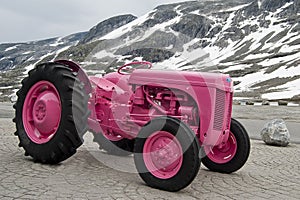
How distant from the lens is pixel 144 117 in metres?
5.68

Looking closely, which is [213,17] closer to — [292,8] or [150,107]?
[292,8]

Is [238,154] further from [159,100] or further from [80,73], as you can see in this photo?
[80,73]

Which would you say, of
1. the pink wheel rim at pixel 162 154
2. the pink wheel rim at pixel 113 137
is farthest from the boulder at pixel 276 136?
the pink wheel rim at pixel 162 154

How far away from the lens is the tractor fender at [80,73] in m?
6.21

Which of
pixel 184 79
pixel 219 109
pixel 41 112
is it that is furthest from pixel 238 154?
pixel 41 112

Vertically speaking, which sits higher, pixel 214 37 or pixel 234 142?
pixel 214 37

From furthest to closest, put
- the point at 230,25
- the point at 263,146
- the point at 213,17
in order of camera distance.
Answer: the point at 213,17, the point at 230,25, the point at 263,146

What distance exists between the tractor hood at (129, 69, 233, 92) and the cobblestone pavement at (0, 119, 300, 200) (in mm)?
1312

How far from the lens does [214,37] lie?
530 feet

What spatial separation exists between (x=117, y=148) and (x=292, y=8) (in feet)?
535

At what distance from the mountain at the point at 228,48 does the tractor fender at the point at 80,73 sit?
13 centimetres

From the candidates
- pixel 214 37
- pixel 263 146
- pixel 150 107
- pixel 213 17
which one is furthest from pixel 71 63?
pixel 213 17

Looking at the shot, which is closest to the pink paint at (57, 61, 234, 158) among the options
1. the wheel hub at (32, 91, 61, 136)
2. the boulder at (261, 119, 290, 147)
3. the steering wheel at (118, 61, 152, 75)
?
the steering wheel at (118, 61, 152, 75)

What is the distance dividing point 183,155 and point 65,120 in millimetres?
1766
